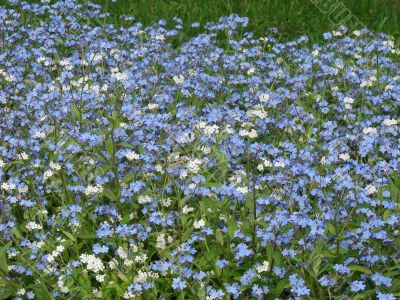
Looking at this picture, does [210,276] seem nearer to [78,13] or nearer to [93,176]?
[93,176]

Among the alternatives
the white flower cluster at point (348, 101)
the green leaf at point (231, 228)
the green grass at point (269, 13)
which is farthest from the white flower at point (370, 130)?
the green grass at point (269, 13)

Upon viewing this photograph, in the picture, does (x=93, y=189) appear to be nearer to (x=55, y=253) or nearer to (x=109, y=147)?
(x=109, y=147)

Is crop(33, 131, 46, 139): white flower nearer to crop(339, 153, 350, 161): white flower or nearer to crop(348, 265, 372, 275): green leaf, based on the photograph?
crop(339, 153, 350, 161): white flower

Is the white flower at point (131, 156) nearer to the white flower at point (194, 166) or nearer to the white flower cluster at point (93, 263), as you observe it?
the white flower at point (194, 166)

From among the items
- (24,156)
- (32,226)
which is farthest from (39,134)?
(32,226)

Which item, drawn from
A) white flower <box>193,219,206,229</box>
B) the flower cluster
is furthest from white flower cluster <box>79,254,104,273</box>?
white flower <box>193,219,206,229</box>

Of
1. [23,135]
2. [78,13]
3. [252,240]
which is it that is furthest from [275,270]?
[78,13]
